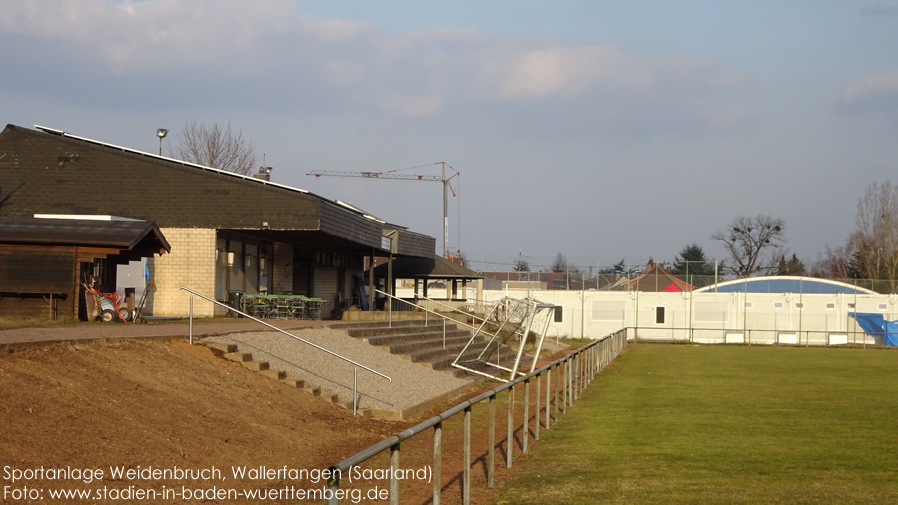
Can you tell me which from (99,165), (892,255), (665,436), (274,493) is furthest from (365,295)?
(892,255)

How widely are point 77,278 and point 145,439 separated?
11.4m

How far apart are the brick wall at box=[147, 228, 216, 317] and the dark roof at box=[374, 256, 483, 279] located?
16388 millimetres

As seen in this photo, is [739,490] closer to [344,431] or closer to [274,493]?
[274,493]

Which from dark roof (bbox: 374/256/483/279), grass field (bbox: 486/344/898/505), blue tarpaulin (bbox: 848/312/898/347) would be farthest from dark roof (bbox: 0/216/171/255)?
blue tarpaulin (bbox: 848/312/898/347)

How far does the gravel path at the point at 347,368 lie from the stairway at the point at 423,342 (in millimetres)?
581

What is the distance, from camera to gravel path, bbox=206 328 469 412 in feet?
46.0

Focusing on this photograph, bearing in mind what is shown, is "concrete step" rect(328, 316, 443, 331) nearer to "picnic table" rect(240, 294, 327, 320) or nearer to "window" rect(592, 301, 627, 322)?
"picnic table" rect(240, 294, 327, 320)

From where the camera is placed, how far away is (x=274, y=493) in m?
7.81

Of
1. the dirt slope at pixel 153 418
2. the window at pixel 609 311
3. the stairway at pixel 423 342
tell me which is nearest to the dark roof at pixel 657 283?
the window at pixel 609 311

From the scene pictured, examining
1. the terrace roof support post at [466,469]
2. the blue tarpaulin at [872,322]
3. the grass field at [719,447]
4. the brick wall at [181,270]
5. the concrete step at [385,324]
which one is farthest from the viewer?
the blue tarpaulin at [872,322]

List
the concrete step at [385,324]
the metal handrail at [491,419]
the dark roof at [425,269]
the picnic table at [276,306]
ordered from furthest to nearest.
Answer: the dark roof at [425,269] < the picnic table at [276,306] < the concrete step at [385,324] < the metal handrail at [491,419]

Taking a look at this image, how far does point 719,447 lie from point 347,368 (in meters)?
7.67

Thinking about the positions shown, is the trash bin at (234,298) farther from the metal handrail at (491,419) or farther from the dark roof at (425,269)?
the dark roof at (425,269)

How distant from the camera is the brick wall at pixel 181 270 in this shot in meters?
23.9
